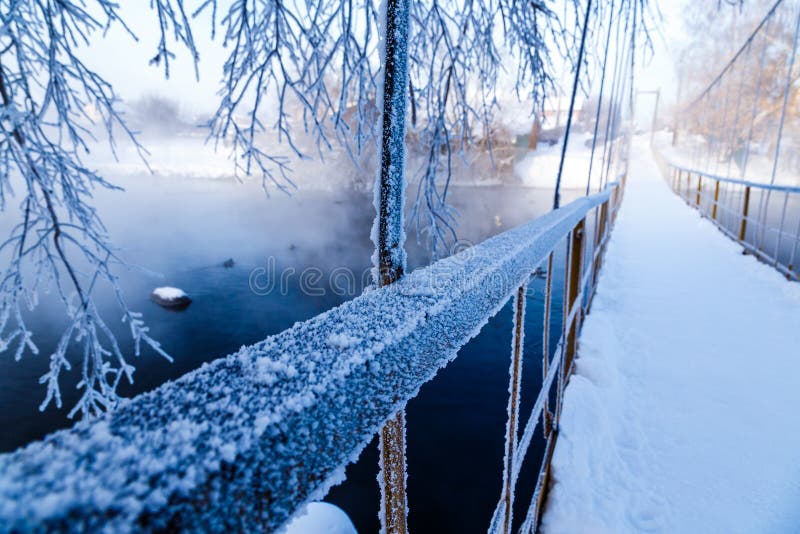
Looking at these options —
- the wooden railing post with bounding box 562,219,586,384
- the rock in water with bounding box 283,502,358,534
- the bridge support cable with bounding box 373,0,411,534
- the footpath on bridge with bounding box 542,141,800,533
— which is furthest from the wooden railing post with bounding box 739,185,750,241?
the bridge support cable with bounding box 373,0,411,534

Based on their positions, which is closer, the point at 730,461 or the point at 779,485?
the point at 779,485

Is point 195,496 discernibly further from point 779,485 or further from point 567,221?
point 779,485

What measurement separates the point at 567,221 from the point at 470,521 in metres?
4.82

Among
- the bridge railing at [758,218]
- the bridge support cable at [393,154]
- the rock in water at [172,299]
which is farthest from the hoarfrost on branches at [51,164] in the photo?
the rock in water at [172,299]

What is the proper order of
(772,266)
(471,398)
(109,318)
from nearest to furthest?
(772,266), (471,398), (109,318)

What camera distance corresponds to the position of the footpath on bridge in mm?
1542

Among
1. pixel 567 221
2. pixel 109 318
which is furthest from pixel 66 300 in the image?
pixel 109 318

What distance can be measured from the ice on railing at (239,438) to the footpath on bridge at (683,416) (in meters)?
1.43

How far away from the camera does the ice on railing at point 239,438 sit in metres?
0.26

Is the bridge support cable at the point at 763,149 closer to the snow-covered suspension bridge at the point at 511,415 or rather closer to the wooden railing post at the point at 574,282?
the snow-covered suspension bridge at the point at 511,415

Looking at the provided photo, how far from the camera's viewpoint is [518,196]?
26844 millimetres

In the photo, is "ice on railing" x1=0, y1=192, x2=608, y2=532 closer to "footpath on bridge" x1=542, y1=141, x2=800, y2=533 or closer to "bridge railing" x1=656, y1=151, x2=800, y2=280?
"footpath on bridge" x1=542, y1=141, x2=800, y2=533

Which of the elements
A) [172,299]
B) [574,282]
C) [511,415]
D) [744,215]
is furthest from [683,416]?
[172,299]

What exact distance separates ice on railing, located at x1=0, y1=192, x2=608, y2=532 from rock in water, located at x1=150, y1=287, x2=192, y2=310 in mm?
12387
